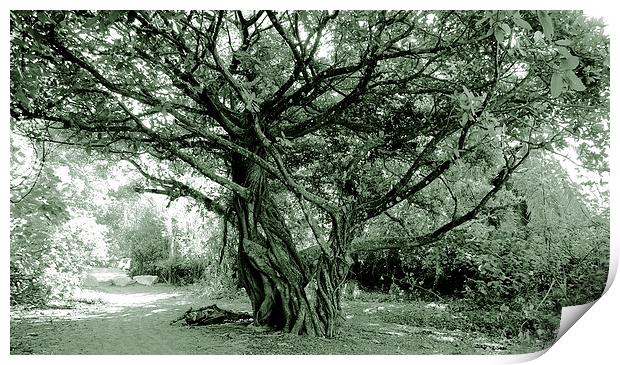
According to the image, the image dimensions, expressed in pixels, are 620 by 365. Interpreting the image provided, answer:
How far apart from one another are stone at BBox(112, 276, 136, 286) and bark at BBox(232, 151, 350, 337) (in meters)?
0.77

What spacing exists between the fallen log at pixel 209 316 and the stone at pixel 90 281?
561 millimetres

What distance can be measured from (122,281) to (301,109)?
1.66 meters

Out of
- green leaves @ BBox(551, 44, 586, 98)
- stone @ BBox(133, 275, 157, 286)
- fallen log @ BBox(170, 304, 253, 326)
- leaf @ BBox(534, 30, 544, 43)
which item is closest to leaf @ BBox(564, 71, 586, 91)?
green leaves @ BBox(551, 44, 586, 98)

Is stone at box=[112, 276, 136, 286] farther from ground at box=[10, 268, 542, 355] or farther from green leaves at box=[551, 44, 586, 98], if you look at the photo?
green leaves at box=[551, 44, 586, 98]

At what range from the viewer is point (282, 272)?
3445 millimetres

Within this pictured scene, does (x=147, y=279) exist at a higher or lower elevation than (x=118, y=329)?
higher

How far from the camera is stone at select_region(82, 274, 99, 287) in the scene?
3072 millimetres

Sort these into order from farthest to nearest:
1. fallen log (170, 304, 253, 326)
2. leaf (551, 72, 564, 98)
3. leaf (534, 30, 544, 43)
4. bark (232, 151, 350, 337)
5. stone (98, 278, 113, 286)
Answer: bark (232, 151, 350, 337) < fallen log (170, 304, 253, 326) < stone (98, 278, 113, 286) < leaf (534, 30, 544, 43) < leaf (551, 72, 564, 98)

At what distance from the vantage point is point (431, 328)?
3.34 meters

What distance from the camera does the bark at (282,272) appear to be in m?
3.36

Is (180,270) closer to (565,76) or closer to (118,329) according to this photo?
(118,329)

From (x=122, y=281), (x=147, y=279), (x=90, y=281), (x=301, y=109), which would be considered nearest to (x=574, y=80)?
(x=301, y=109)

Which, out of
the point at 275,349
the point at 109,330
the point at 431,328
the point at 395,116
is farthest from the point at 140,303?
the point at 395,116

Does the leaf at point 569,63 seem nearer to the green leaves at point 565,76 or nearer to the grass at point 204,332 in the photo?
the green leaves at point 565,76
